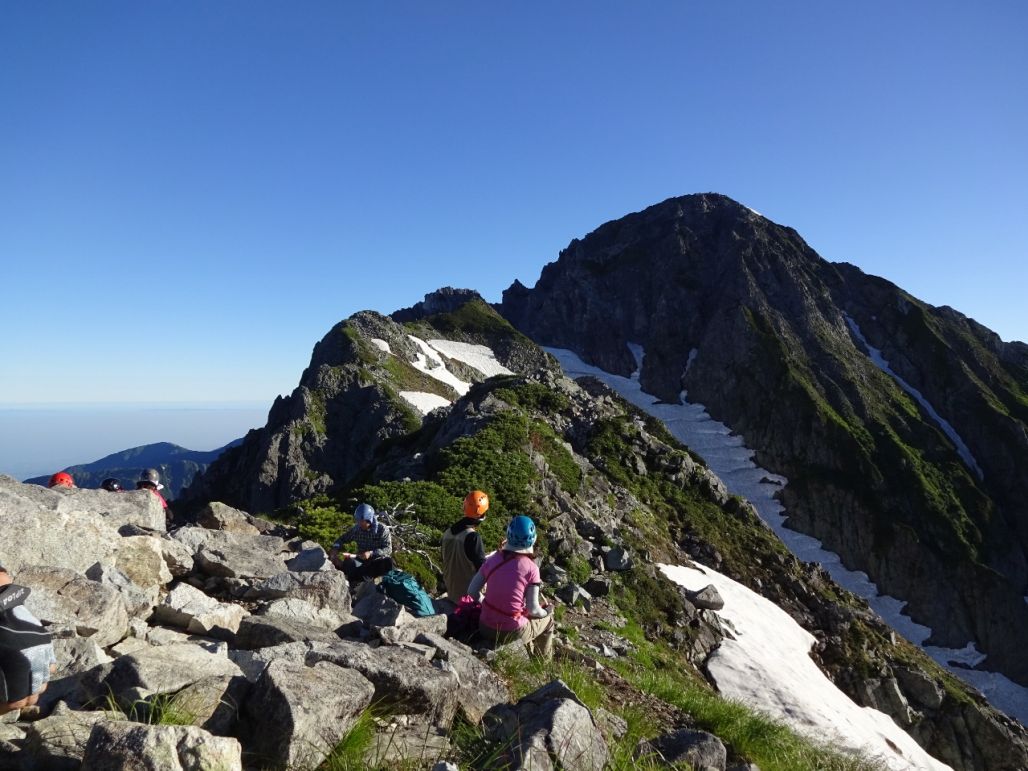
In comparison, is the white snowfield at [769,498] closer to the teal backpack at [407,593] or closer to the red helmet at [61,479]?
the teal backpack at [407,593]

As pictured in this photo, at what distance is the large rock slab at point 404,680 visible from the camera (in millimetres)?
5023

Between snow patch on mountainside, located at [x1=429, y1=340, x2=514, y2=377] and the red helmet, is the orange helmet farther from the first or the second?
snow patch on mountainside, located at [x1=429, y1=340, x2=514, y2=377]

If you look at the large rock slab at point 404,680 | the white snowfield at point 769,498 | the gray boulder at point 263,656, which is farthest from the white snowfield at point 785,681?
the white snowfield at point 769,498

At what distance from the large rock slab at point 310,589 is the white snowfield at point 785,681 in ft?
33.0

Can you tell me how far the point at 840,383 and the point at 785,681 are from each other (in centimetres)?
9032

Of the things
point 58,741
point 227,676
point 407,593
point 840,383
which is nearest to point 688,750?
point 227,676

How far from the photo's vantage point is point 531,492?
2183 cm

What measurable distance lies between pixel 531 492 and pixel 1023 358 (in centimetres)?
12953

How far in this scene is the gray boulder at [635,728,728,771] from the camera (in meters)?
5.34

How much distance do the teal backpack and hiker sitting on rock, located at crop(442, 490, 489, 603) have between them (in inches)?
34.8

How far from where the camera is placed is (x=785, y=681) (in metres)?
16.9

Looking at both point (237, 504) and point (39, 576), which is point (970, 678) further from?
point (39, 576)

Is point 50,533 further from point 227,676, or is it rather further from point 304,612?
point 227,676

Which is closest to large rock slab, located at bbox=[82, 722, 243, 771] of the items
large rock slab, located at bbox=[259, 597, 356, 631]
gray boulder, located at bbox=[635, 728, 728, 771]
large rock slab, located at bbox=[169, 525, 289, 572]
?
gray boulder, located at bbox=[635, 728, 728, 771]
